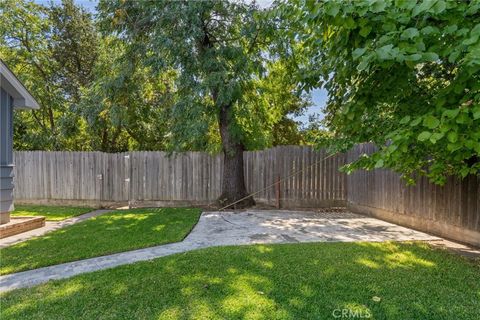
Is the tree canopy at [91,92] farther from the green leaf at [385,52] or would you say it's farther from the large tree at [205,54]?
the green leaf at [385,52]

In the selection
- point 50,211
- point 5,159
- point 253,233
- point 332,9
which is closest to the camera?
point 332,9

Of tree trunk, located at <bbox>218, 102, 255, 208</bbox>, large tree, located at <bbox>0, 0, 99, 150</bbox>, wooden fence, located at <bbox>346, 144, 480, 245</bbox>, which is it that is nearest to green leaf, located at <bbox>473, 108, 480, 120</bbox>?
wooden fence, located at <bbox>346, 144, 480, 245</bbox>

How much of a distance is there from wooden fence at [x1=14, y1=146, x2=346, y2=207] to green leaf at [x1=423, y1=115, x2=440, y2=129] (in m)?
6.57

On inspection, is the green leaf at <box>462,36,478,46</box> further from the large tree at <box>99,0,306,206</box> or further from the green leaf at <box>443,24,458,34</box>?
the large tree at <box>99,0,306,206</box>

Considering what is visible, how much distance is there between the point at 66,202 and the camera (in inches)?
375

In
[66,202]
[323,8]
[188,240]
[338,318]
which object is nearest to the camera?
[323,8]

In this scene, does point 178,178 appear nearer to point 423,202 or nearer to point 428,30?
point 423,202

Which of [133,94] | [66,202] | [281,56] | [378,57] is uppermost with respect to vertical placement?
[281,56]

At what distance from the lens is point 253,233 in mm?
5613

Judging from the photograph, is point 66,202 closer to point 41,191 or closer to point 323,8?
point 41,191

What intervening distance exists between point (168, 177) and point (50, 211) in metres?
3.13

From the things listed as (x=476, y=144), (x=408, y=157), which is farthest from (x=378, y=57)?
(x=408, y=157)

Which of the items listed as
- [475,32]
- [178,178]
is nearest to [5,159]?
[178,178]

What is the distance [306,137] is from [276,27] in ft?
22.9
